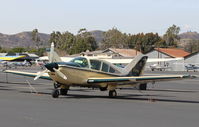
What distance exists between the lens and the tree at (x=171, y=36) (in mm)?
161150

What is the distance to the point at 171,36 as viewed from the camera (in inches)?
6496

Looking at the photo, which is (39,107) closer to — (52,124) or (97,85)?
(52,124)

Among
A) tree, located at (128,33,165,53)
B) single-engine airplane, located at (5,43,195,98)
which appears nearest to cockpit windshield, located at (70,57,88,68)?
single-engine airplane, located at (5,43,195,98)

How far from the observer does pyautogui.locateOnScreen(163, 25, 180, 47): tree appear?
161 metres

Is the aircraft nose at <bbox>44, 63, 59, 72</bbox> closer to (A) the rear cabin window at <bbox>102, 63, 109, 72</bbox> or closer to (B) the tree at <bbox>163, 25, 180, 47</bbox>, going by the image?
(A) the rear cabin window at <bbox>102, 63, 109, 72</bbox>

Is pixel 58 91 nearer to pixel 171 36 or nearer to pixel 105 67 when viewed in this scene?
pixel 105 67

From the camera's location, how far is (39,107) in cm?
1452

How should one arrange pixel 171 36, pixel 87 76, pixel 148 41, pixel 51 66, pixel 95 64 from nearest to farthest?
pixel 51 66, pixel 87 76, pixel 95 64, pixel 148 41, pixel 171 36

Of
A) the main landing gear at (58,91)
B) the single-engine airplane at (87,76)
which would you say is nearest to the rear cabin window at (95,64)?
the single-engine airplane at (87,76)

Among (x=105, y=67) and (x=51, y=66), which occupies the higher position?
(x=51, y=66)

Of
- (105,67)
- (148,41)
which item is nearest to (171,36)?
(148,41)

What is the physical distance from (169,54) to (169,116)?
95300mm

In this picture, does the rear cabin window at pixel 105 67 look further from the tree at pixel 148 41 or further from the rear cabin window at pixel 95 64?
the tree at pixel 148 41

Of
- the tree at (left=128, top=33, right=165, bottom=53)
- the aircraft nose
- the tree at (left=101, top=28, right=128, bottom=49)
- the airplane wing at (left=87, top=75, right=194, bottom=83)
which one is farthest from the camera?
the tree at (left=101, top=28, right=128, bottom=49)
